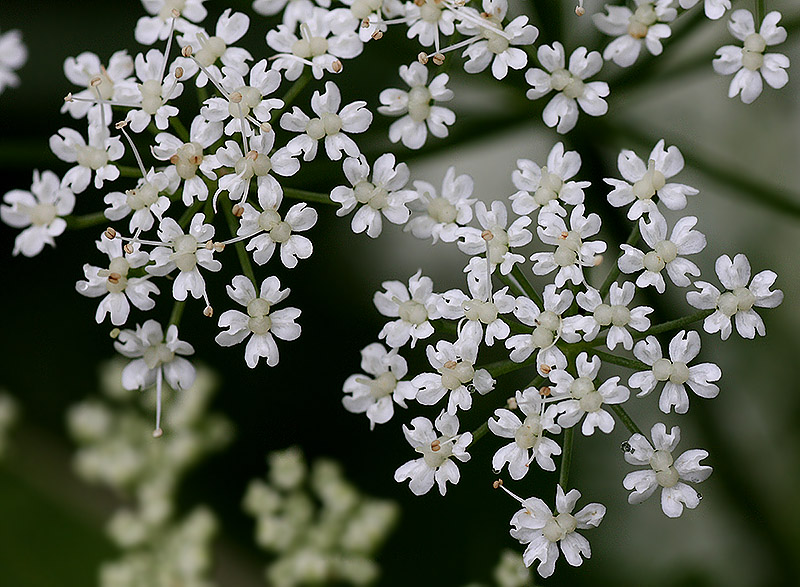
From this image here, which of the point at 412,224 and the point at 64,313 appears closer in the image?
the point at 412,224

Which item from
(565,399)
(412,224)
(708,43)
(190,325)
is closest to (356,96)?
(190,325)

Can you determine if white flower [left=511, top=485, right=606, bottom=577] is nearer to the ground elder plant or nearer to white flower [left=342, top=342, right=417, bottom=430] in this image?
the ground elder plant

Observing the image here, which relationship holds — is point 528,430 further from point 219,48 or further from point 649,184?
point 219,48

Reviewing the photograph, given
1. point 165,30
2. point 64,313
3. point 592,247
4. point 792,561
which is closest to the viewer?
point 592,247

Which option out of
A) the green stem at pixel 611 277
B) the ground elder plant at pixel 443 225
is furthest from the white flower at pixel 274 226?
the green stem at pixel 611 277

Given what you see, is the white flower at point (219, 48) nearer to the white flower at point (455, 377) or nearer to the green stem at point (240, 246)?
the green stem at point (240, 246)

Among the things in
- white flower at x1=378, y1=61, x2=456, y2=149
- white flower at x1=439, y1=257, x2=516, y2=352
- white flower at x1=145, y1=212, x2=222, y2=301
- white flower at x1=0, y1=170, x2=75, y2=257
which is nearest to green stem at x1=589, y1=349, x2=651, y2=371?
white flower at x1=439, y1=257, x2=516, y2=352

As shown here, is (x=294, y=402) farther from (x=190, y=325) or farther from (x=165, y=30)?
(x=165, y=30)
